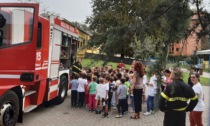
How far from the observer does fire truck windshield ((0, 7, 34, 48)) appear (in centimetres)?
688

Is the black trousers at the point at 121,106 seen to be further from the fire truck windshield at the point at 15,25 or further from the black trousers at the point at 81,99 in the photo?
the fire truck windshield at the point at 15,25

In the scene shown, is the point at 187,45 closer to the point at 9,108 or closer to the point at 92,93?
the point at 9,108

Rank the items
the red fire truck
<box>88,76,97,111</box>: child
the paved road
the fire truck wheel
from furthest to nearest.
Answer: the fire truck wheel < <box>88,76,97,111</box>: child < the paved road < the red fire truck

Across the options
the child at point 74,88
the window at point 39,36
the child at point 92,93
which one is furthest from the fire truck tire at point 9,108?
the child at point 74,88

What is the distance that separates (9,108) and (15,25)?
200 centimetres

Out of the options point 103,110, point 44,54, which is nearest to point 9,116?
point 44,54

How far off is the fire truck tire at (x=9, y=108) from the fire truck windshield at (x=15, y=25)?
1.23 meters

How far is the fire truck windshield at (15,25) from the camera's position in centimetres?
688

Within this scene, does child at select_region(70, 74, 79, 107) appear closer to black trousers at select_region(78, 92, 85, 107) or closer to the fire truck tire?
black trousers at select_region(78, 92, 85, 107)

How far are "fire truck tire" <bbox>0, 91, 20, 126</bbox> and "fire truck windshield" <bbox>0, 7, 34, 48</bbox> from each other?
123 centimetres

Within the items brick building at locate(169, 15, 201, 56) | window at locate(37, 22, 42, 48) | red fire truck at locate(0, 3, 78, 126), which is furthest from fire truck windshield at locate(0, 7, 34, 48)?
brick building at locate(169, 15, 201, 56)

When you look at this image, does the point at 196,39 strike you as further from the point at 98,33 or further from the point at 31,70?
the point at 31,70

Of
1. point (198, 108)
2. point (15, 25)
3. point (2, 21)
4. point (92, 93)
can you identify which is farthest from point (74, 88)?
point (198, 108)

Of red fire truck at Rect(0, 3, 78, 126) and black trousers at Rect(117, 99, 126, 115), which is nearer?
red fire truck at Rect(0, 3, 78, 126)
